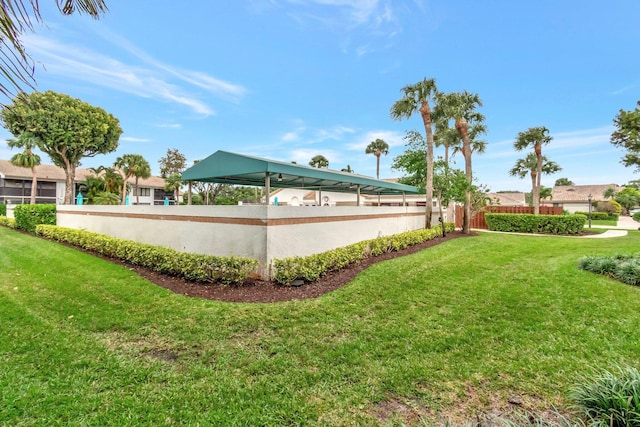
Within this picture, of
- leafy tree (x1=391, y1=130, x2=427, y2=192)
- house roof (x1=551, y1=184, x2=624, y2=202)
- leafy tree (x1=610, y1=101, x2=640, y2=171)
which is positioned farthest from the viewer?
house roof (x1=551, y1=184, x2=624, y2=202)

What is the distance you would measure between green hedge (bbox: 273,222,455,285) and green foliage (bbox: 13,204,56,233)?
16.1 metres

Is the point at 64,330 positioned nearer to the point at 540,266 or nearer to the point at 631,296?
the point at 631,296

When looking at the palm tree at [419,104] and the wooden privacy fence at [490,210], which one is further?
the wooden privacy fence at [490,210]

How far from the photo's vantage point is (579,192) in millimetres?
45062

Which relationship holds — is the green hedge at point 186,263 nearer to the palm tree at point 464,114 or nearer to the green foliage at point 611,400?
the green foliage at point 611,400

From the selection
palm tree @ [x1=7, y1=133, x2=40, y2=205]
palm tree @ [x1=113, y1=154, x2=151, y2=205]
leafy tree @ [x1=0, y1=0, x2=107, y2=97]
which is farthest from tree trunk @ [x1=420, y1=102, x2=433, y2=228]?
palm tree @ [x1=113, y1=154, x2=151, y2=205]

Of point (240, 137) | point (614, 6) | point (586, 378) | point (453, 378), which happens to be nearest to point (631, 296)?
point (586, 378)

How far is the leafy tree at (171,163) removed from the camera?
3819 cm

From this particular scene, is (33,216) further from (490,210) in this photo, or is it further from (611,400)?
(490,210)

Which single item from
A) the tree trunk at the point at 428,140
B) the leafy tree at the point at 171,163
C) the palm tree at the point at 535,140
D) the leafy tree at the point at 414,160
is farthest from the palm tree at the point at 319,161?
the tree trunk at the point at 428,140

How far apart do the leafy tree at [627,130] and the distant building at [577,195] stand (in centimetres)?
3397

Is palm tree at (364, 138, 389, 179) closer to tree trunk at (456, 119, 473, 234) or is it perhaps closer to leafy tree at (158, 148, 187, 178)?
tree trunk at (456, 119, 473, 234)

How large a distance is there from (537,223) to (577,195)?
37415 millimetres

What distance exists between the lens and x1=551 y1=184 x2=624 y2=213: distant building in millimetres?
42500
